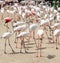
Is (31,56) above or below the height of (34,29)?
below

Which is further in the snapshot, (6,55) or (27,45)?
(27,45)

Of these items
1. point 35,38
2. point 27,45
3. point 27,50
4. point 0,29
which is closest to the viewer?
point 27,50

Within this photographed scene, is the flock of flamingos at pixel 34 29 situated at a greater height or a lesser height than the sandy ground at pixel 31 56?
greater

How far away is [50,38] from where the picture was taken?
1212 centimetres

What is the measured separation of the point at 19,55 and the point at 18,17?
6.08 meters

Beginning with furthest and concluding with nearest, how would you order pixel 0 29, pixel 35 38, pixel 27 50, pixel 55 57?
1. pixel 0 29
2. pixel 35 38
3. pixel 27 50
4. pixel 55 57

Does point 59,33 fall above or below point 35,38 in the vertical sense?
above

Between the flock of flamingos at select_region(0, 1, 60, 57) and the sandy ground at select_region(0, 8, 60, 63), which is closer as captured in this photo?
the sandy ground at select_region(0, 8, 60, 63)

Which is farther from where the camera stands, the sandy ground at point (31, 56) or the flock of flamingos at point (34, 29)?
the flock of flamingos at point (34, 29)

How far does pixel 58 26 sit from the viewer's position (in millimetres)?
10672

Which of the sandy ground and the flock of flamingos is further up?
the flock of flamingos

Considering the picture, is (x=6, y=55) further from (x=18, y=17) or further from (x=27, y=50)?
(x=18, y=17)

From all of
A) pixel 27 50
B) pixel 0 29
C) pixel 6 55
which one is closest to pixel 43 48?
pixel 27 50

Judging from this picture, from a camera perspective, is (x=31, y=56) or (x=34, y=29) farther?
(x=34, y=29)
